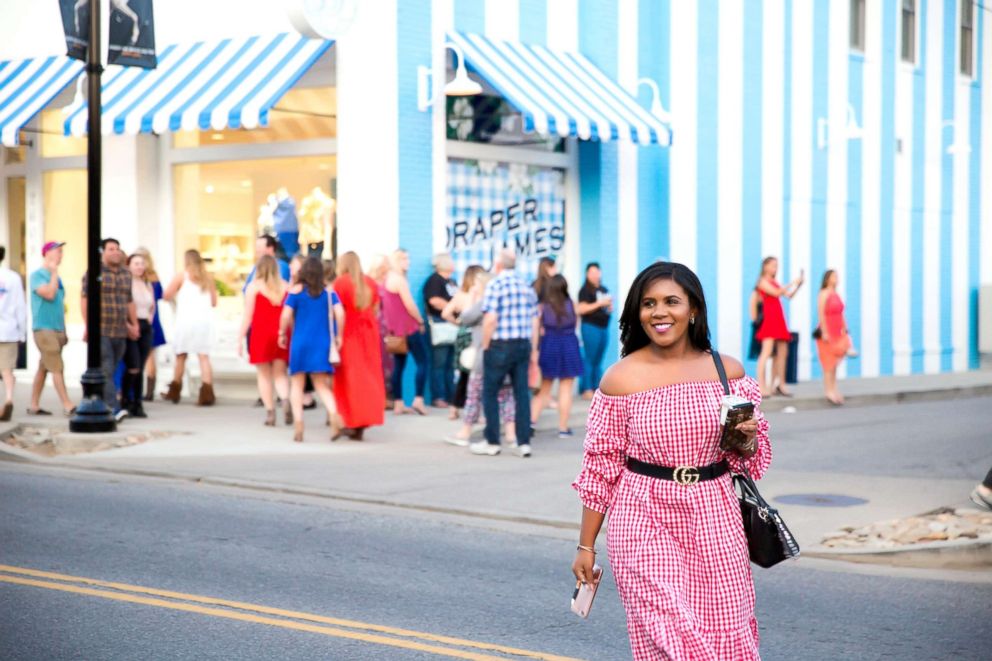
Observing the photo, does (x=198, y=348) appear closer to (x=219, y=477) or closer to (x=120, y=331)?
(x=120, y=331)

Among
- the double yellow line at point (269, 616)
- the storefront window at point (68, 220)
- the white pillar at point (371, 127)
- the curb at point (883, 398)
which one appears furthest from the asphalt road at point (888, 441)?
the storefront window at point (68, 220)

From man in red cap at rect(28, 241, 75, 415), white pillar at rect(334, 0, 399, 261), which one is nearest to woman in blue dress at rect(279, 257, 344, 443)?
man in red cap at rect(28, 241, 75, 415)

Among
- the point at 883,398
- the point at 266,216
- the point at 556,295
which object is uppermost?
the point at 266,216

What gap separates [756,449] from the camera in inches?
163

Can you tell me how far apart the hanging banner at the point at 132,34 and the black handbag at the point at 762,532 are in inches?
422

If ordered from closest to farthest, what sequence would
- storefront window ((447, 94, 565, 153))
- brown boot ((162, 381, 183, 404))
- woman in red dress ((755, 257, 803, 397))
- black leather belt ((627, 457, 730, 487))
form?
black leather belt ((627, 457, 730, 487))
brown boot ((162, 381, 183, 404))
storefront window ((447, 94, 565, 153))
woman in red dress ((755, 257, 803, 397))

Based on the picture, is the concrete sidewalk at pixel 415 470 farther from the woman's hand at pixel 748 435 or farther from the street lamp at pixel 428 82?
the woman's hand at pixel 748 435

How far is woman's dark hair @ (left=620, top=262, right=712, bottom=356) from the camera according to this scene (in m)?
4.21

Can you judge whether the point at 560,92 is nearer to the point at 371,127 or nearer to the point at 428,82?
the point at 428,82

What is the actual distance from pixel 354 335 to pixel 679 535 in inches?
391

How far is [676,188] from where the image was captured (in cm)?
2136

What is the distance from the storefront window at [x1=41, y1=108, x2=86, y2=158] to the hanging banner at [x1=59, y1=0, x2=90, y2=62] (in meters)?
6.82

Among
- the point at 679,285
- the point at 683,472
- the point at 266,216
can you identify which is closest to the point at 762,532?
the point at 683,472

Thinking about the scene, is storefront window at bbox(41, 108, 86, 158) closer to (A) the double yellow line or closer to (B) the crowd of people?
(B) the crowd of people
